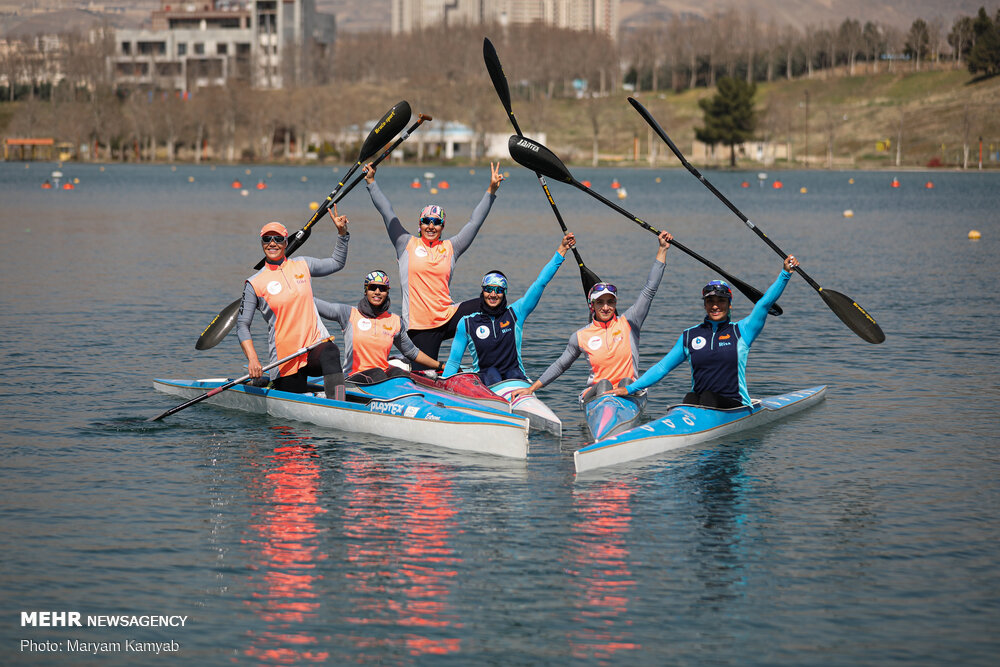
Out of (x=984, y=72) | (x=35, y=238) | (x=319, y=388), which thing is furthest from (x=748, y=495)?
(x=984, y=72)

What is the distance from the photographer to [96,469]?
15625mm

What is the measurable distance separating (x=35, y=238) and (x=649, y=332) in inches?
1260

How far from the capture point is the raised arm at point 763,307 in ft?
51.9

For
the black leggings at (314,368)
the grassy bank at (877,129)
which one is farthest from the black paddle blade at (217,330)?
the grassy bank at (877,129)

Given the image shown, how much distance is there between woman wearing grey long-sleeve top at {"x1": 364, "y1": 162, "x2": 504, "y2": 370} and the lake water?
7.11 ft

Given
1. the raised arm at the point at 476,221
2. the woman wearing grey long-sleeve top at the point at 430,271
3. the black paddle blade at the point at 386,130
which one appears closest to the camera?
the woman wearing grey long-sleeve top at the point at 430,271

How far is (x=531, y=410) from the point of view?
55.7 ft

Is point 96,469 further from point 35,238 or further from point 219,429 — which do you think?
point 35,238

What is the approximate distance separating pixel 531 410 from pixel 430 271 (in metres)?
2.61

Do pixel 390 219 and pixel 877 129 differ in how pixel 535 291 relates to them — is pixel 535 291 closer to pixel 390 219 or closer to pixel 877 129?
Result: pixel 390 219

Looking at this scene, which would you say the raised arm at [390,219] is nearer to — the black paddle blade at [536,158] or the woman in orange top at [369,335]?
the woman in orange top at [369,335]

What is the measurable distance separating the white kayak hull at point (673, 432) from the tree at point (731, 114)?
14682 centimetres

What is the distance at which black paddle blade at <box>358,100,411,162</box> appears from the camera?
2041 centimetres

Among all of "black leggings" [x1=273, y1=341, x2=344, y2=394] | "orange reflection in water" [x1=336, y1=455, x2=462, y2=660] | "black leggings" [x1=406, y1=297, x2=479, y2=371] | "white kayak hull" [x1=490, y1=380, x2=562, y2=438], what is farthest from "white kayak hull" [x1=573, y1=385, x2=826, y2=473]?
"black leggings" [x1=273, y1=341, x2=344, y2=394]
